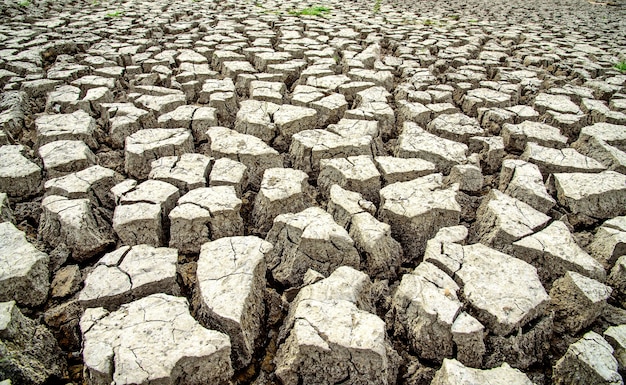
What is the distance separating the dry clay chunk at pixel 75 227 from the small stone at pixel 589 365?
2.05 meters

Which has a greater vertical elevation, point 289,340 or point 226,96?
point 226,96

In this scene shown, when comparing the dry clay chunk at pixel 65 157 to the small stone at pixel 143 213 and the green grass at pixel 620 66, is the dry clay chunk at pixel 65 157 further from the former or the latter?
the green grass at pixel 620 66

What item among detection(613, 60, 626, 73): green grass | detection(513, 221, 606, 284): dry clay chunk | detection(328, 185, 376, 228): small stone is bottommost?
detection(513, 221, 606, 284): dry clay chunk

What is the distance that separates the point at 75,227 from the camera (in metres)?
1.82

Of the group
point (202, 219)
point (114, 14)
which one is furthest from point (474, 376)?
point (114, 14)

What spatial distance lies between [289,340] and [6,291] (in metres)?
1.18

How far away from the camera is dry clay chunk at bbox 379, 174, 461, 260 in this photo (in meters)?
1.94

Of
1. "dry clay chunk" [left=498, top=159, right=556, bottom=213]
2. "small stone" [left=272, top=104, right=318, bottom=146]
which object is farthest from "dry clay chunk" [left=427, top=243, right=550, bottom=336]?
"small stone" [left=272, top=104, right=318, bottom=146]

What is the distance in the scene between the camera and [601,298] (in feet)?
5.16

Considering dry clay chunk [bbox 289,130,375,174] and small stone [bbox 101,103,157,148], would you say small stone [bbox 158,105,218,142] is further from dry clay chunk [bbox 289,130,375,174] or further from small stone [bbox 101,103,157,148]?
dry clay chunk [bbox 289,130,375,174]

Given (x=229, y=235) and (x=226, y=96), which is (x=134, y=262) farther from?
(x=226, y=96)

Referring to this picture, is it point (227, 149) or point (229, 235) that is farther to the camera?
point (227, 149)

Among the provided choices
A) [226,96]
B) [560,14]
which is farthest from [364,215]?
[560,14]

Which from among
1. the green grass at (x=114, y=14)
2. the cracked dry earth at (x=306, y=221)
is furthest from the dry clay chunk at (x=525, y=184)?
the green grass at (x=114, y=14)
